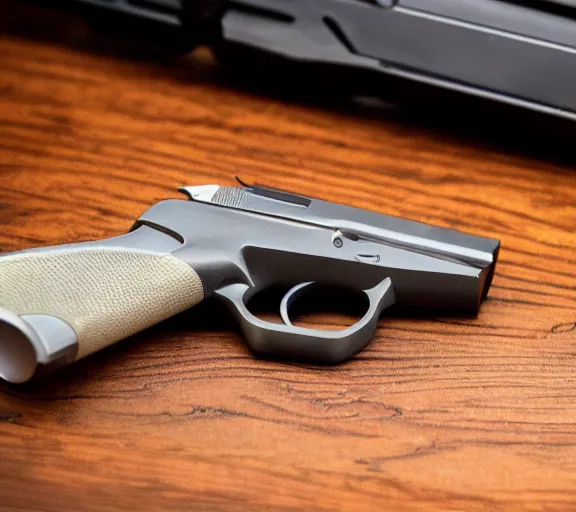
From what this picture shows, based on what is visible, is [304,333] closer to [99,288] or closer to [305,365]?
[305,365]

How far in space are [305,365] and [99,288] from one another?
19 cm

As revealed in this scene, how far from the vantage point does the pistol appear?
25.9 inches

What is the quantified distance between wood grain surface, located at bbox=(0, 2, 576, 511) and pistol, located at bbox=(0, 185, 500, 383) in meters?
0.04

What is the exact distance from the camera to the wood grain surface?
0.62m

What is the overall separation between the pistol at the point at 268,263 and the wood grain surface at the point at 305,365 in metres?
0.04

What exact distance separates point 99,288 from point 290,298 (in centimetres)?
17

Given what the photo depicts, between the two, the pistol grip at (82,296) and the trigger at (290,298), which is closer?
the pistol grip at (82,296)

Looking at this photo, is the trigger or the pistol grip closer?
the pistol grip

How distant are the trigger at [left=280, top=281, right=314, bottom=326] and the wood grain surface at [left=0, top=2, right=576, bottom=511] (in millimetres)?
43

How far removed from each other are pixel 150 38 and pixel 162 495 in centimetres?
73

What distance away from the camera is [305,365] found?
2.35 ft

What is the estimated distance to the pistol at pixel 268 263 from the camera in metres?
0.66

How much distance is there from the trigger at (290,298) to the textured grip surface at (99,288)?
8 cm

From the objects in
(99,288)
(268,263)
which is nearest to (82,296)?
(99,288)
